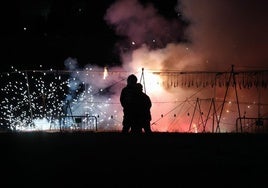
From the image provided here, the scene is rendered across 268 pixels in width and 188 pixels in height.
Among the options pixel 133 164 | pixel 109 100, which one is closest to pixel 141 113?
pixel 133 164

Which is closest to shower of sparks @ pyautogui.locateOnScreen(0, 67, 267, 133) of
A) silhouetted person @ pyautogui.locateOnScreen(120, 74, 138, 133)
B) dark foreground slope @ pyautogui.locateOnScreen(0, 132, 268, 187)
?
silhouetted person @ pyautogui.locateOnScreen(120, 74, 138, 133)

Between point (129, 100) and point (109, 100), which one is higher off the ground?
point (109, 100)

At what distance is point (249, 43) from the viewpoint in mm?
29625

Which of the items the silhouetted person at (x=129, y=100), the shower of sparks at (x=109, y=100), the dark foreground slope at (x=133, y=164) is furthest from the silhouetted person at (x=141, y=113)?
the shower of sparks at (x=109, y=100)

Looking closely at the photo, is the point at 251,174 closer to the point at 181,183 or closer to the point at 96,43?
the point at 181,183

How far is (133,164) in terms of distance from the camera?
22.9 ft

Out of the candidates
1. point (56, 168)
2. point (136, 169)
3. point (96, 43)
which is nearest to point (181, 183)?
point (136, 169)

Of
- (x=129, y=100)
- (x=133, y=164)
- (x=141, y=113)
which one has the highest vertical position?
(x=129, y=100)

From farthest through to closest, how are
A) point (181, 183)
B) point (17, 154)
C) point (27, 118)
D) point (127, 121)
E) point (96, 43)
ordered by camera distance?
point (96, 43) → point (27, 118) → point (127, 121) → point (17, 154) → point (181, 183)

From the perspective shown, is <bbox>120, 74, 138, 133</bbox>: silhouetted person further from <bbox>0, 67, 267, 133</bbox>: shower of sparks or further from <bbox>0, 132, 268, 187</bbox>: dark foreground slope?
<bbox>0, 67, 267, 133</bbox>: shower of sparks

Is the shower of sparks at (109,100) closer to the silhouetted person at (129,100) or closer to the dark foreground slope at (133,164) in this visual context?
the silhouetted person at (129,100)

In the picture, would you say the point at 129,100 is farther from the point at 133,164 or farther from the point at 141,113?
the point at 133,164

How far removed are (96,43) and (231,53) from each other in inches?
418

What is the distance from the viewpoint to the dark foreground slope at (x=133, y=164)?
5910mm
